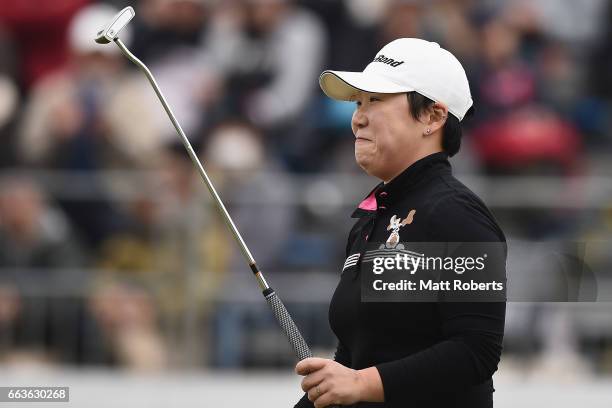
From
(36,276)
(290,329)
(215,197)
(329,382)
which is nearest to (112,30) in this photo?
(215,197)

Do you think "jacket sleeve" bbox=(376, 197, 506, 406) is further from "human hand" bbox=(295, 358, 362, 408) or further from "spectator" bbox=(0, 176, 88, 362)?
"spectator" bbox=(0, 176, 88, 362)

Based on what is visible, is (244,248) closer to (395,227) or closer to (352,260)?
(352,260)

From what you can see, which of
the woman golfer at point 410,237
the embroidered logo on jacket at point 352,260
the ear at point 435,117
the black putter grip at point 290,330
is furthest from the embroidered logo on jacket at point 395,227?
the black putter grip at point 290,330

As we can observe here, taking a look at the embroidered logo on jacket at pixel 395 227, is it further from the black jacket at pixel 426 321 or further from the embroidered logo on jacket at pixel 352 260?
the embroidered logo on jacket at pixel 352 260

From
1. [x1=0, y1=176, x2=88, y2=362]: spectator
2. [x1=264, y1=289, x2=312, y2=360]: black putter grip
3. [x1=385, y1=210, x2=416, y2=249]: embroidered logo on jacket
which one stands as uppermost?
[x1=0, y1=176, x2=88, y2=362]: spectator

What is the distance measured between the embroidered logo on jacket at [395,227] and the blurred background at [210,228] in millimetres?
2559

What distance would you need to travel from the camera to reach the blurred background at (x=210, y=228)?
7426mm

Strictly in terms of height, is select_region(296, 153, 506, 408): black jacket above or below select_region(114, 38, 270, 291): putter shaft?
below

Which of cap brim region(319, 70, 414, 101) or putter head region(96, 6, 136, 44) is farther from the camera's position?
putter head region(96, 6, 136, 44)

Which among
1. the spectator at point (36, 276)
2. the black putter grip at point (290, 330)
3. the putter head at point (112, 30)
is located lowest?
the black putter grip at point (290, 330)

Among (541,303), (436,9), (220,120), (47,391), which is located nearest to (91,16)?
(220,120)

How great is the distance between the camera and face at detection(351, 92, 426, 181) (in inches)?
142

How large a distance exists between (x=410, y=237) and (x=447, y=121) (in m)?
0.36

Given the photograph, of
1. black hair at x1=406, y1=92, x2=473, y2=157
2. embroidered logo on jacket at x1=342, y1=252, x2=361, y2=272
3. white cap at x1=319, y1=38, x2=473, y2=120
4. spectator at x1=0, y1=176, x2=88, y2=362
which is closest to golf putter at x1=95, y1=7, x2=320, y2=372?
embroidered logo on jacket at x1=342, y1=252, x2=361, y2=272
